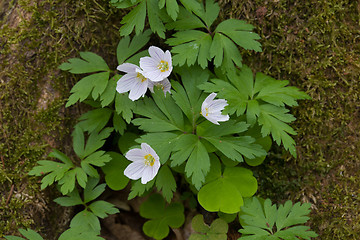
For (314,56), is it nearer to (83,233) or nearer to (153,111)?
A: (153,111)

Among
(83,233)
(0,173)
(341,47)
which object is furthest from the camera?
(341,47)

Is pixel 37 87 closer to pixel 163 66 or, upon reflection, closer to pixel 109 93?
pixel 109 93

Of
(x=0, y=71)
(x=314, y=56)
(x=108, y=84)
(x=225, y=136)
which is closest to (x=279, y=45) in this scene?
(x=314, y=56)

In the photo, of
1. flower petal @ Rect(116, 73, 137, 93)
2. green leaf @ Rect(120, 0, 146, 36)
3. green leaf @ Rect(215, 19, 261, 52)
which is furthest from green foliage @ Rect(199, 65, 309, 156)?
green leaf @ Rect(120, 0, 146, 36)

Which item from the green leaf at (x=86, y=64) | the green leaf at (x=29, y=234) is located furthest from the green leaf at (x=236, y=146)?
the green leaf at (x=29, y=234)

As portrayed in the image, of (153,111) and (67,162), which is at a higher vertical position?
(153,111)

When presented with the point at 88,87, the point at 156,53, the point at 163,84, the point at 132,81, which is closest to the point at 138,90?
the point at 132,81

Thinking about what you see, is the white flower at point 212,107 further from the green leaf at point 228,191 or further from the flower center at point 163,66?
the green leaf at point 228,191
